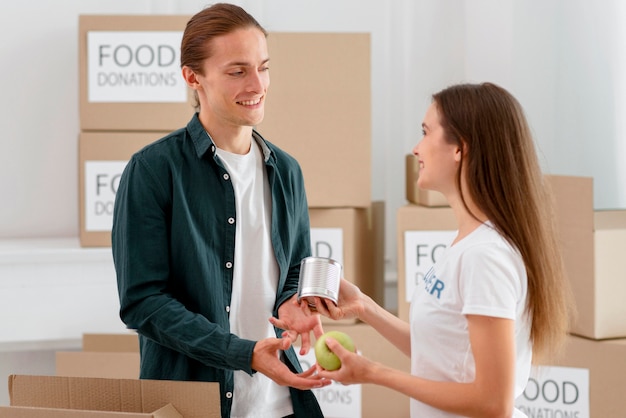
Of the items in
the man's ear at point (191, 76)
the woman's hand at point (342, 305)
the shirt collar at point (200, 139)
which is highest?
the man's ear at point (191, 76)

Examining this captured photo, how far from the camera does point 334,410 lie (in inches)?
83.4

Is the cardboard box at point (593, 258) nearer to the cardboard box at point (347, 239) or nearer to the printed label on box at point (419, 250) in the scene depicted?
the printed label on box at point (419, 250)

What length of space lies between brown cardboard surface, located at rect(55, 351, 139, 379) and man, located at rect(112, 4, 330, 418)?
32.1 inches

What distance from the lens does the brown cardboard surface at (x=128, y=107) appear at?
79.1 inches

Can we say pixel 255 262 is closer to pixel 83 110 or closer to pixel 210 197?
pixel 210 197

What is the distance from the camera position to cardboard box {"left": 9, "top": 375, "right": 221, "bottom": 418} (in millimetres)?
1081

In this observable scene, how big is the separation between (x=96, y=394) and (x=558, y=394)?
1265mm

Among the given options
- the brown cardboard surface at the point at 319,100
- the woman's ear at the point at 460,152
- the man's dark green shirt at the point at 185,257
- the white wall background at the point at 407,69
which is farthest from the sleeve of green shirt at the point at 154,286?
the white wall background at the point at 407,69

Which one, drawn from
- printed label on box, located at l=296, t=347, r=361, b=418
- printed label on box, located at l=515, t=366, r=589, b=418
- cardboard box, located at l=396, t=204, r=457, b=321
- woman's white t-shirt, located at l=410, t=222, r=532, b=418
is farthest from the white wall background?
woman's white t-shirt, located at l=410, t=222, r=532, b=418

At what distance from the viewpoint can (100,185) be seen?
6.73ft

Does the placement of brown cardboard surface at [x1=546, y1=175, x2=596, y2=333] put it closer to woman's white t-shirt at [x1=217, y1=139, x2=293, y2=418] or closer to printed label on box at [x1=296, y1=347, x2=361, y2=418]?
printed label on box at [x1=296, y1=347, x2=361, y2=418]

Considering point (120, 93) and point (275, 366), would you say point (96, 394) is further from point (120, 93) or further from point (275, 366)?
point (120, 93)

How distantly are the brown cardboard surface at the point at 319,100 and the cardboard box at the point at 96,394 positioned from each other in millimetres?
1020

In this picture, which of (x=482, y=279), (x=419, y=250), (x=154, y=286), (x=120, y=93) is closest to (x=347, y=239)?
(x=419, y=250)
